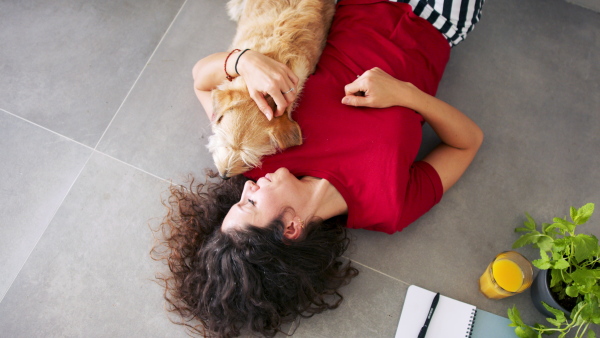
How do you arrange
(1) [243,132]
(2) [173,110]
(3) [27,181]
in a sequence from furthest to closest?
(2) [173,110] → (3) [27,181] → (1) [243,132]

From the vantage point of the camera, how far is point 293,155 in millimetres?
1432

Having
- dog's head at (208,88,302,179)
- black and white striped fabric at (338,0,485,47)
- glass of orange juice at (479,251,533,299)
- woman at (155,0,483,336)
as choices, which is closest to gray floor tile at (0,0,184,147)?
woman at (155,0,483,336)

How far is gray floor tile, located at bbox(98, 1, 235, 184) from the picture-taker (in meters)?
1.84

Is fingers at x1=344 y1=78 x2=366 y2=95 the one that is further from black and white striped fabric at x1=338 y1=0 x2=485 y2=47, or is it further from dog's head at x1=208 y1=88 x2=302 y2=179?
black and white striped fabric at x1=338 y1=0 x2=485 y2=47

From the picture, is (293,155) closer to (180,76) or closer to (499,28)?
(180,76)

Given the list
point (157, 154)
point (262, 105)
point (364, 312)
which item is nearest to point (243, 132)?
point (262, 105)

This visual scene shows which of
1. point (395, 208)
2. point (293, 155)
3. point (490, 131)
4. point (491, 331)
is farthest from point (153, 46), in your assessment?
point (491, 331)

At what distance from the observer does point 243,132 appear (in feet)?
4.30

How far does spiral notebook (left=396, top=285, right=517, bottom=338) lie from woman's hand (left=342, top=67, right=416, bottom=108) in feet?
2.63

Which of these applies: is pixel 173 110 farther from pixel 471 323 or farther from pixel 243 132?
pixel 471 323

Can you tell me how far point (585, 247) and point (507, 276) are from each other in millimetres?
303

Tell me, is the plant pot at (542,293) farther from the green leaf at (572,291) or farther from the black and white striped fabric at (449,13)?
the black and white striped fabric at (449,13)

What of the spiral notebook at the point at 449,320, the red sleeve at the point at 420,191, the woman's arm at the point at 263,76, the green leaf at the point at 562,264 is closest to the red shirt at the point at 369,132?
the red sleeve at the point at 420,191

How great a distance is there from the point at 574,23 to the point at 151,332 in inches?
98.6
